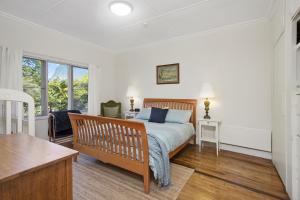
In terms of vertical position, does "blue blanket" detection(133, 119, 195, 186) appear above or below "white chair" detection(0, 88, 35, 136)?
below

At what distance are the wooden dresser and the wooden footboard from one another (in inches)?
41.9

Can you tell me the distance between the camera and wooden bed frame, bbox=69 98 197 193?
188cm

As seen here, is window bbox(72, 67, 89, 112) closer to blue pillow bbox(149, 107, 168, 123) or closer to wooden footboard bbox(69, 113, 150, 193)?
wooden footboard bbox(69, 113, 150, 193)

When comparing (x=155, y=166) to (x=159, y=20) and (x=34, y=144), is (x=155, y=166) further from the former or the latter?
(x=159, y=20)

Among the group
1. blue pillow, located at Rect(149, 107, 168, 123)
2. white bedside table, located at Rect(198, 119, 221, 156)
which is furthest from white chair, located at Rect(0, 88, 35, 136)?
white bedside table, located at Rect(198, 119, 221, 156)

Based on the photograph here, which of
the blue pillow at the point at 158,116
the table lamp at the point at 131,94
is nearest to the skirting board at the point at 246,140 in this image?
the blue pillow at the point at 158,116

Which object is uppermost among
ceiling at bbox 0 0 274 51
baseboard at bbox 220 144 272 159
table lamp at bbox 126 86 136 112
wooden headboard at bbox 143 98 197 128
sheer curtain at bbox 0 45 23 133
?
ceiling at bbox 0 0 274 51

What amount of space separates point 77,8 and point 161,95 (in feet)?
8.63

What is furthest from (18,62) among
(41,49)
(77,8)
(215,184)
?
(215,184)

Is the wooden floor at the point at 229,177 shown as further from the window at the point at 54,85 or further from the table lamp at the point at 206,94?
the window at the point at 54,85

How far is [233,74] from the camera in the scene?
3141 millimetres

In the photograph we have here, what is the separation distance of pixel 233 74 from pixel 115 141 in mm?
2691

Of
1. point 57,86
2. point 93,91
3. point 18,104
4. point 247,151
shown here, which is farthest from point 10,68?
point 247,151

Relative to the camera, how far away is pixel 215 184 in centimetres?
203
